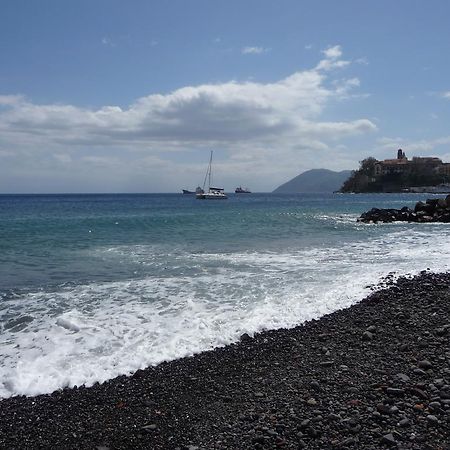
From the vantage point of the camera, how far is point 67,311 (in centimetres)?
971

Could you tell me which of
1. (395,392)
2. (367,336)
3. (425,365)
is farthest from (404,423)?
(367,336)

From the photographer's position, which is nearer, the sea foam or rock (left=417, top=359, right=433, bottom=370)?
rock (left=417, top=359, right=433, bottom=370)

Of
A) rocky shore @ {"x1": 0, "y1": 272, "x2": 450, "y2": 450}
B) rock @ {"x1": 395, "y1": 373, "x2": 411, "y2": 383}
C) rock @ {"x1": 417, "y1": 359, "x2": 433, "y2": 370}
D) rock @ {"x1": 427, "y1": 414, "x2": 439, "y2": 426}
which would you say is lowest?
rocky shore @ {"x1": 0, "y1": 272, "x2": 450, "y2": 450}

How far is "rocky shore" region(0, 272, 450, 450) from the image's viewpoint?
15.1ft

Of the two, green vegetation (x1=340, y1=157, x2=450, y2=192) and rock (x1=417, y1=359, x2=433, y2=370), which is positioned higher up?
green vegetation (x1=340, y1=157, x2=450, y2=192)

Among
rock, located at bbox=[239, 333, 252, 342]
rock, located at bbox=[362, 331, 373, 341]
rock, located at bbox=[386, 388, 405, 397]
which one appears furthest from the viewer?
rock, located at bbox=[239, 333, 252, 342]

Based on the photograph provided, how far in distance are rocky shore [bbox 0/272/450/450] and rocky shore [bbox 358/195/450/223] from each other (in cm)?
3347

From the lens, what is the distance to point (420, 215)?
3919 cm

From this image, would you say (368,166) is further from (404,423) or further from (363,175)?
(404,423)

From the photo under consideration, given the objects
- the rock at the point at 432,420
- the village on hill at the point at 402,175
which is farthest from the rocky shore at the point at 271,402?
the village on hill at the point at 402,175

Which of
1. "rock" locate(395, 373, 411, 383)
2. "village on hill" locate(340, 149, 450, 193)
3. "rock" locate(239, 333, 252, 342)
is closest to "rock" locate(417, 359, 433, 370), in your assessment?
"rock" locate(395, 373, 411, 383)

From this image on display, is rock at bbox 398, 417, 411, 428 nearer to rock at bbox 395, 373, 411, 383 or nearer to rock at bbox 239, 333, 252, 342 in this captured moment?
rock at bbox 395, 373, 411, 383

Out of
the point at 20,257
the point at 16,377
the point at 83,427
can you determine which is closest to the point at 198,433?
the point at 83,427

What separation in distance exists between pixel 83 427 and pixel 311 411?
2.64m
